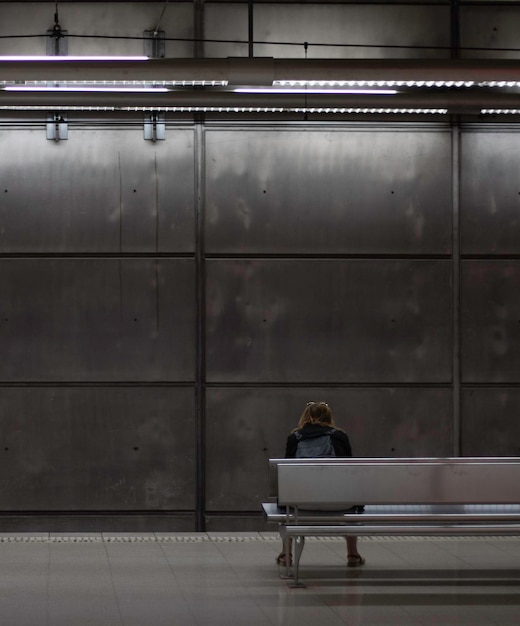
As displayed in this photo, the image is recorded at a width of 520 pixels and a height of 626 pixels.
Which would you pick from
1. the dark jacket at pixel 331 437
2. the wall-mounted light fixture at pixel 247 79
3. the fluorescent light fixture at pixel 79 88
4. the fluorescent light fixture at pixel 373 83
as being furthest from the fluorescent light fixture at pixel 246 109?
the dark jacket at pixel 331 437

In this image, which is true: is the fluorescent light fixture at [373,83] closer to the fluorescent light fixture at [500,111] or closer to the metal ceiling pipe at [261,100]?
the metal ceiling pipe at [261,100]

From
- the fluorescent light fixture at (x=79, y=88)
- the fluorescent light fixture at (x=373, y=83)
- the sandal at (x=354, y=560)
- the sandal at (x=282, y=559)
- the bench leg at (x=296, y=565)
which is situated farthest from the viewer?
the fluorescent light fixture at (x=79, y=88)

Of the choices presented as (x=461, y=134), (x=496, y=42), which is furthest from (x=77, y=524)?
(x=496, y=42)

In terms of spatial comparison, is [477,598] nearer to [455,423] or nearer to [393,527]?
[393,527]

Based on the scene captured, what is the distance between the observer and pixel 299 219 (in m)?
9.55

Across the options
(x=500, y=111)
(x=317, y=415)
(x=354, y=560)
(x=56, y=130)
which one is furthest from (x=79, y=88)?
(x=354, y=560)

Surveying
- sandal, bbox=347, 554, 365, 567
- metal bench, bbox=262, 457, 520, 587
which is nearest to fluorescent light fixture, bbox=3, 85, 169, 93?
metal bench, bbox=262, 457, 520, 587

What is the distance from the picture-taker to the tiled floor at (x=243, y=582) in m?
6.12

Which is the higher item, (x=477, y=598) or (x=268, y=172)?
(x=268, y=172)

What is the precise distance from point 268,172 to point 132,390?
91.1 inches

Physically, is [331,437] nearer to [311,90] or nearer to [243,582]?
[243,582]

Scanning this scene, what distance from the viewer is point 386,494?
718cm

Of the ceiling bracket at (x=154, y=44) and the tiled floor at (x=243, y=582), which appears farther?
the ceiling bracket at (x=154, y=44)

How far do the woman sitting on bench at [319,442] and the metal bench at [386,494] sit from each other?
35 cm
